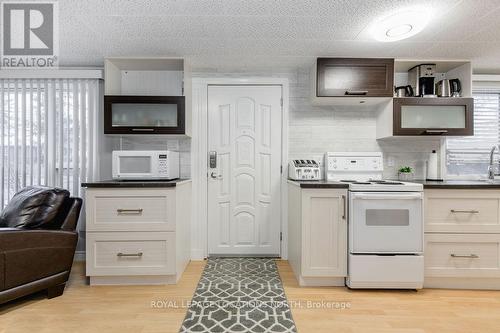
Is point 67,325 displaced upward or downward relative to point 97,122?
downward

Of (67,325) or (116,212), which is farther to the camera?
(116,212)

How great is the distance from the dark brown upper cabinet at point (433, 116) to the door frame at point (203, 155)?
1.14 m

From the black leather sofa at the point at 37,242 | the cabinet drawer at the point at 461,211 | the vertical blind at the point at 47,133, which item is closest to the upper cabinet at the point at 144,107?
the vertical blind at the point at 47,133

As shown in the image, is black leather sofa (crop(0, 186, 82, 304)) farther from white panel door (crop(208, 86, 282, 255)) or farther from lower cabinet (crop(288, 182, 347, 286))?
lower cabinet (crop(288, 182, 347, 286))

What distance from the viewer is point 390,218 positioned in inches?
88.1

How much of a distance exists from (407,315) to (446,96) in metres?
2.10

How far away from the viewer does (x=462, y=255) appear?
231cm

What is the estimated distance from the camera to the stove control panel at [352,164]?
9.75 feet

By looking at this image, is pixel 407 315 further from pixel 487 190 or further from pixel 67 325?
pixel 67 325

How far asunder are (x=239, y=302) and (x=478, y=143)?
3120 mm

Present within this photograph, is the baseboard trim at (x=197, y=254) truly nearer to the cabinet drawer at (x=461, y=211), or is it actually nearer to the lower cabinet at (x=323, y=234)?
the lower cabinet at (x=323, y=234)

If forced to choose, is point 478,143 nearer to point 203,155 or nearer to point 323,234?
point 323,234

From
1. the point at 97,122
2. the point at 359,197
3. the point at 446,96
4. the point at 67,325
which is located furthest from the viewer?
the point at 97,122

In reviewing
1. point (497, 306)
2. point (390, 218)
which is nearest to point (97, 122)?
point (390, 218)
